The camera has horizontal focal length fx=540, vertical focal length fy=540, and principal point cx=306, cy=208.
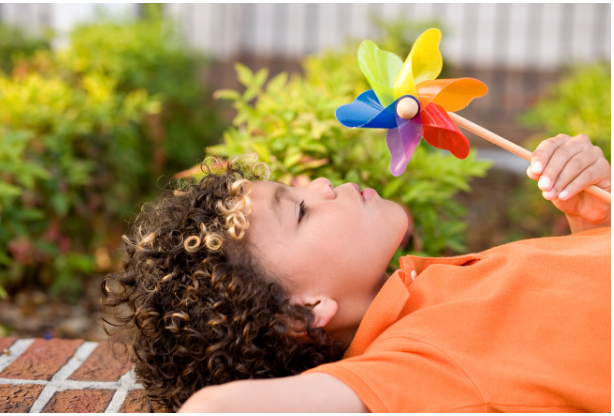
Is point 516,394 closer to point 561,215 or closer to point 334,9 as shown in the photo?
point 561,215

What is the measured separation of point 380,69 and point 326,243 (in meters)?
Answer: 0.48

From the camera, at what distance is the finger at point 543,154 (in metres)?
1.32

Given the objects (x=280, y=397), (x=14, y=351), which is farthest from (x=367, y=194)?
(x=14, y=351)

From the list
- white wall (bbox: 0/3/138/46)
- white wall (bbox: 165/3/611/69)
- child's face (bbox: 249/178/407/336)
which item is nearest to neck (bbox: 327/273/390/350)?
child's face (bbox: 249/178/407/336)

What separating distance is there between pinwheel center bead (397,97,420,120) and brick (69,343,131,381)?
1.05m

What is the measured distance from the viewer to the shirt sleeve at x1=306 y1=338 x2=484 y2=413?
3.23ft

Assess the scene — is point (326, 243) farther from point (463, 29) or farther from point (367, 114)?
point (463, 29)

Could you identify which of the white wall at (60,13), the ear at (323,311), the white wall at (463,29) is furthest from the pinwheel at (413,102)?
the white wall at (463,29)

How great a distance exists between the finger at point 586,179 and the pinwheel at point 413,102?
268mm

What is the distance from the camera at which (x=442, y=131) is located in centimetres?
135

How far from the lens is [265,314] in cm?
123

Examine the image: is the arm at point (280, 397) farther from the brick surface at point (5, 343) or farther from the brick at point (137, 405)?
the brick surface at point (5, 343)

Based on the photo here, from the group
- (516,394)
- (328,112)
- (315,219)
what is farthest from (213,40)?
(516,394)

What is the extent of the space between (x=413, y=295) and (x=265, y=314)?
35 cm
